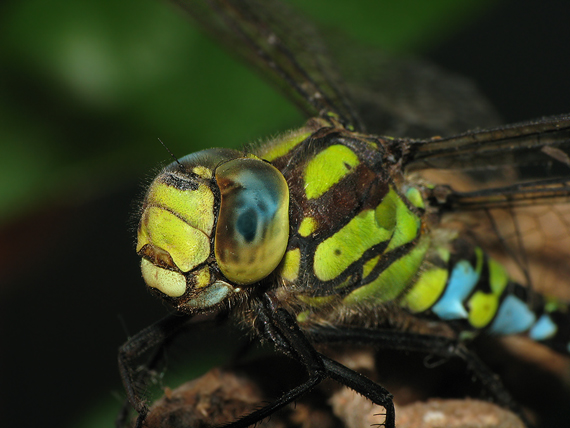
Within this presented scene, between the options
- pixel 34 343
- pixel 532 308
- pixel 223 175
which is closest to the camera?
pixel 223 175

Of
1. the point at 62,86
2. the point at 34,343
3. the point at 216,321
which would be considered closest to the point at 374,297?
the point at 216,321

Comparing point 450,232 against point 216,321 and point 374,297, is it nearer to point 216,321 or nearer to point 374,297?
point 374,297

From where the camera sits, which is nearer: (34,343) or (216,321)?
(216,321)

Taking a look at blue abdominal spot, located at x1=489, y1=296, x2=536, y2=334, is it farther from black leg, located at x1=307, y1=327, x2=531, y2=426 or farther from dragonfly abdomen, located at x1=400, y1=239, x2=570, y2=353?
black leg, located at x1=307, y1=327, x2=531, y2=426

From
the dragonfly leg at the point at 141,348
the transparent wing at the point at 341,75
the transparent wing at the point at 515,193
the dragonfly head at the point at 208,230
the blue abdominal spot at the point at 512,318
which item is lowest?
the dragonfly leg at the point at 141,348

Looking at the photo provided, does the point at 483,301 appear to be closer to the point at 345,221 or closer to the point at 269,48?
the point at 345,221

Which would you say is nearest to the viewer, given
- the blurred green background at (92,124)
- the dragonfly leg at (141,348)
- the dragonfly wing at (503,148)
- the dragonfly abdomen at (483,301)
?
the dragonfly leg at (141,348)

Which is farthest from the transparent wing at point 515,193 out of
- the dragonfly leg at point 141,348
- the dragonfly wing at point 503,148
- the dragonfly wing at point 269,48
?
the dragonfly leg at point 141,348

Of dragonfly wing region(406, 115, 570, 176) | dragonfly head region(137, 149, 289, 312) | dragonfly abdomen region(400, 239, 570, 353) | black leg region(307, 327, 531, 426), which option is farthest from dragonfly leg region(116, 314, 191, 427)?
dragonfly wing region(406, 115, 570, 176)

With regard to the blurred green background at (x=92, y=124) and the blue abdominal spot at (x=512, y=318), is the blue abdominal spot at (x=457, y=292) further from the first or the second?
the blurred green background at (x=92, y=124)
